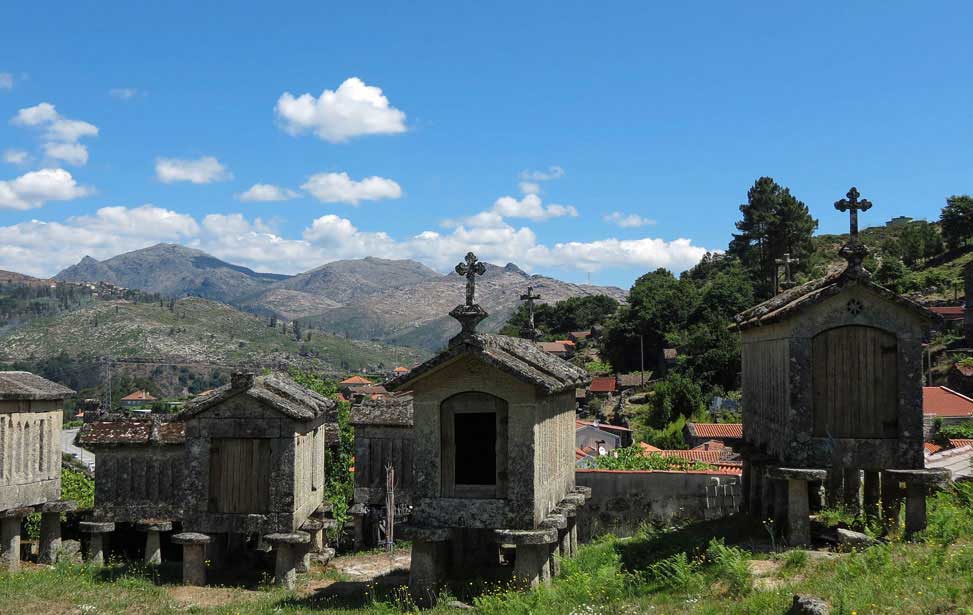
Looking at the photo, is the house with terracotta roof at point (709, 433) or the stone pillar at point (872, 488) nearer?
the stone pillar at point (872, 488)

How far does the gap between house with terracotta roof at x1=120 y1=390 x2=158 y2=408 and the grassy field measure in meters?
104

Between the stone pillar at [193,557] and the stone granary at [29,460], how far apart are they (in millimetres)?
3925

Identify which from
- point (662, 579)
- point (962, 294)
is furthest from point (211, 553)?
point (962, 294)

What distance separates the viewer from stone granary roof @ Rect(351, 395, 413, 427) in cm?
1888

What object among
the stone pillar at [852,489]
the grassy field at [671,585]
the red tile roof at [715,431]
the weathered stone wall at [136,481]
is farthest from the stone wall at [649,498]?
the red tile roof at [715,431]

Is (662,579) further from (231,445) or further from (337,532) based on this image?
(337,532)

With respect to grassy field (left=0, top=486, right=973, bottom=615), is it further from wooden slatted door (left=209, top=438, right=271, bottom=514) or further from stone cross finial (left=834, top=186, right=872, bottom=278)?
stone cross finial (left=834, top=186, right=872, bottom=278)

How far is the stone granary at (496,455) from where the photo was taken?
1216cm

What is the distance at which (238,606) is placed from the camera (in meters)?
12.9

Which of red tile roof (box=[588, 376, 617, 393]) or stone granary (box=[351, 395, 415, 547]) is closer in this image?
stone granary (box=[351, 395, 415, 547])

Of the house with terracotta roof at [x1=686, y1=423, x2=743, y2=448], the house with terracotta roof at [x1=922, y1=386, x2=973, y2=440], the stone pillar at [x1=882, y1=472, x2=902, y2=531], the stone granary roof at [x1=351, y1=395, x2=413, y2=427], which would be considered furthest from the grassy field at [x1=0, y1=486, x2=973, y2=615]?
the house with terracotta roof at [x1=922, y1=386, x2=973, y2=440]

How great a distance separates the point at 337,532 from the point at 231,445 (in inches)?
229

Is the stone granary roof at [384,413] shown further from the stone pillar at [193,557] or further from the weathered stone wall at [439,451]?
the weathered stone wall at [439,451]

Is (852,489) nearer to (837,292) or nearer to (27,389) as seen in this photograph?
(837,292)
